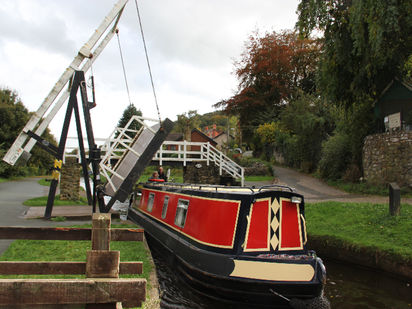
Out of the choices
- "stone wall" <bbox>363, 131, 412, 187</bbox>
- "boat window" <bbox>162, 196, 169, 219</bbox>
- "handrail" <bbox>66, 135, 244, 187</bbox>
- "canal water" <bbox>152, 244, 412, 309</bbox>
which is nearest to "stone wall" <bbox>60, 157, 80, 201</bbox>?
"handrail" <bbox>66, 135, 244, 187</bbox>

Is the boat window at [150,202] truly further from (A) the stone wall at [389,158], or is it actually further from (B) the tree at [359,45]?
(A) the stone wall at [389,158]

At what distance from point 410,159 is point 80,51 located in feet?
44.3

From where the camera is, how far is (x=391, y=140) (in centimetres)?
1581

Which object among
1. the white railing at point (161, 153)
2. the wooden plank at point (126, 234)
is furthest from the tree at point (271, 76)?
the wooden plank at point (126, 234)

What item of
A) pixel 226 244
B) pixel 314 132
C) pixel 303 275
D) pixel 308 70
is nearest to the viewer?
A: pixel 303 275

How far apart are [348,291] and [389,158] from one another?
33.9 ft

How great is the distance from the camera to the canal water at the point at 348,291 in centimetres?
657

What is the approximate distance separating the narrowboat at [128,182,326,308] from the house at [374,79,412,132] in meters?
11.9

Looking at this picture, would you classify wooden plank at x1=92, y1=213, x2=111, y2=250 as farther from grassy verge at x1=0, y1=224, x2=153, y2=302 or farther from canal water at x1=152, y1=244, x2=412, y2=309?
canal water at x1=152, y1=244, x2=412, y2=309

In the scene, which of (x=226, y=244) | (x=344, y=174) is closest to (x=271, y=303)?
(x=226, y=244)

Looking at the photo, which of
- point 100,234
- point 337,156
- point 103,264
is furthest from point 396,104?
point 103,264

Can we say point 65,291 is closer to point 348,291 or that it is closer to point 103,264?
point 103,264

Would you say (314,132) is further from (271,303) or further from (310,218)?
(271,303)

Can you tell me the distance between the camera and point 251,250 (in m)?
6.31
